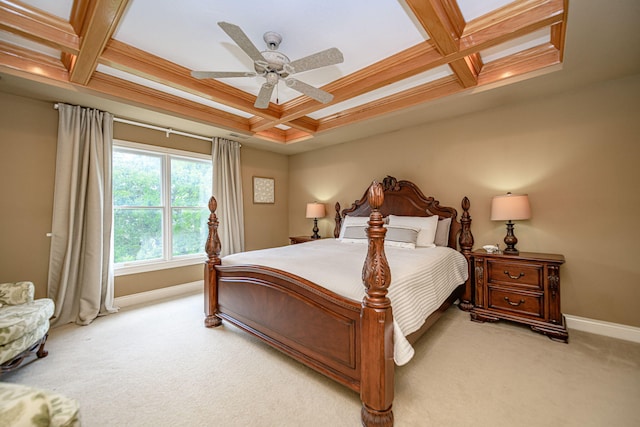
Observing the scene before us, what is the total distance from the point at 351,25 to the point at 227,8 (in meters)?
0.90

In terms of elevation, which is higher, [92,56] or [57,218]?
[92,56]

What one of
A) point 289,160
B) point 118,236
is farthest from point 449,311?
point 118,236

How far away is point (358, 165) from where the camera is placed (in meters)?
4.40

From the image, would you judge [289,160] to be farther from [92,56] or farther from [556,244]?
[556,244]

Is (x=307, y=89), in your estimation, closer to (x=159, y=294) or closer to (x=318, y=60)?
(x=318, y=60)

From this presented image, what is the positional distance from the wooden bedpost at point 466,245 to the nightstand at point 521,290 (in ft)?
0.76

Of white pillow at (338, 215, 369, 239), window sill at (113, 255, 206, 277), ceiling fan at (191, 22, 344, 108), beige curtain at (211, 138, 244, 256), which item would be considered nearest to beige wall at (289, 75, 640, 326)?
white pillow at (338, 215, 369, 239)

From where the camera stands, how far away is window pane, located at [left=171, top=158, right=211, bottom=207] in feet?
12.9

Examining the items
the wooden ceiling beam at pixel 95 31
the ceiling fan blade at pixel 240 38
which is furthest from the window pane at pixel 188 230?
the ceiling fan blade at pixel 240 38

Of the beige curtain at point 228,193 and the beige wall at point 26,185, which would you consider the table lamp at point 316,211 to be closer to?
the beige curtain at point 228,193

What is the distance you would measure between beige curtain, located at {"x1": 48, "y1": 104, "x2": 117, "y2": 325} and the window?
0.81 feet

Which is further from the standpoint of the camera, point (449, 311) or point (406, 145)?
point (406, 145)

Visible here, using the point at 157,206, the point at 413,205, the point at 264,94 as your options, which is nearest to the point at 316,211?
the point at 413,205

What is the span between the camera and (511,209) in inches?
106
